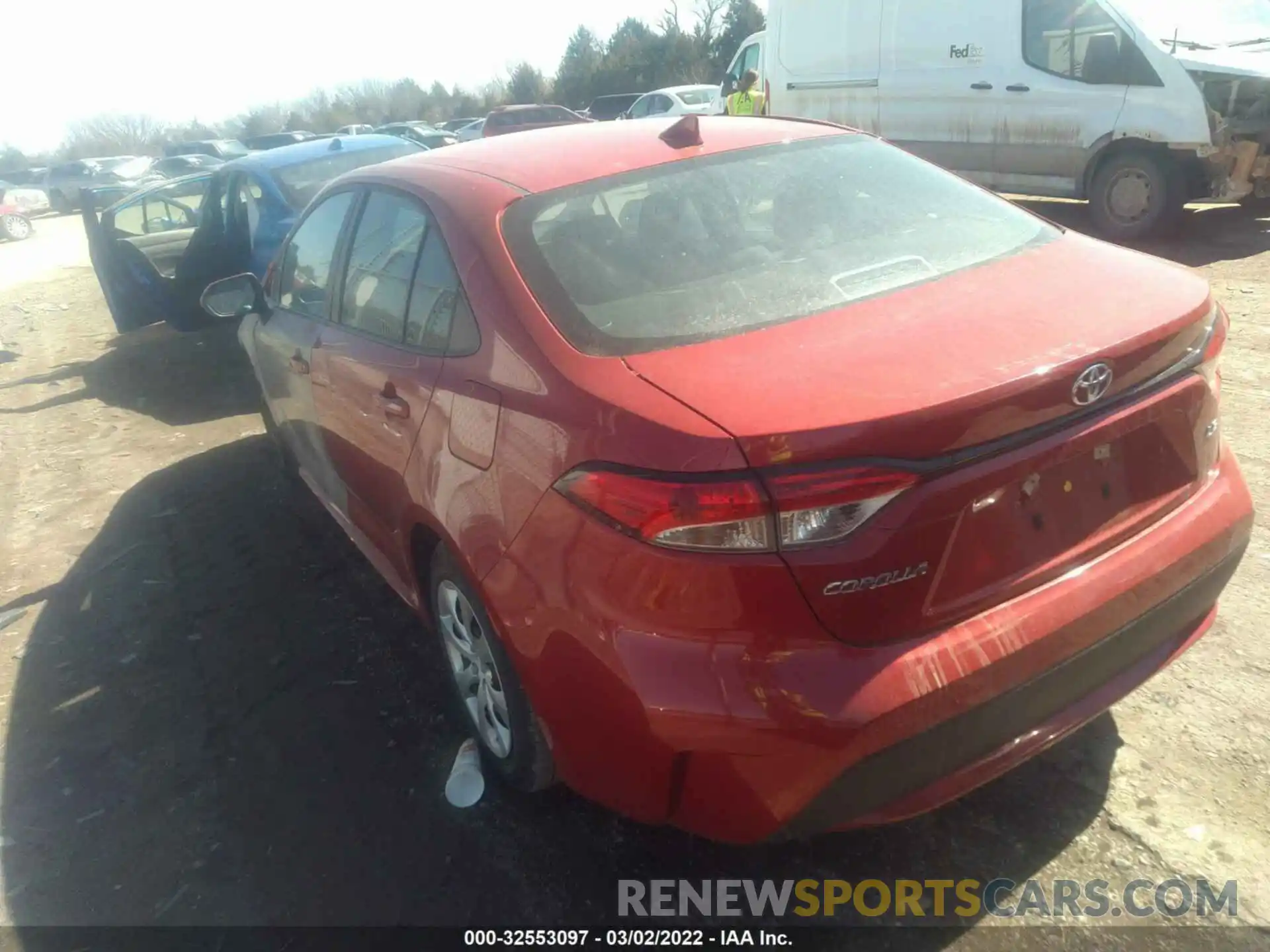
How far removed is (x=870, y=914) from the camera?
2.29 metres

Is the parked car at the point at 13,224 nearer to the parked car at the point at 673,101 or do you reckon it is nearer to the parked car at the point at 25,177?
the parked car at the point at 25,177

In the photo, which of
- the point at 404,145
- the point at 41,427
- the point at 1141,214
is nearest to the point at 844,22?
the point at 1141,214

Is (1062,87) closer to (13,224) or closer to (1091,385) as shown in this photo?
(1091,385)

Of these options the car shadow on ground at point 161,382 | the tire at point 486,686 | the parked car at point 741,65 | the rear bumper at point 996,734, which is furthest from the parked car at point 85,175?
the rear bumper at point 996,734

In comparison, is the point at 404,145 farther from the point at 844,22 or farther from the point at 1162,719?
the point at 1162,719

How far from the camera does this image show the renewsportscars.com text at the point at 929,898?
7.27 ft

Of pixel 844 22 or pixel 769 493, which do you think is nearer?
pixel 769 493

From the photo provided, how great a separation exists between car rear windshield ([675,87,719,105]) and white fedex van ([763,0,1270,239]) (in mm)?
10659

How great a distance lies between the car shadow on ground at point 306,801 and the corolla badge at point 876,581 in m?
0.93

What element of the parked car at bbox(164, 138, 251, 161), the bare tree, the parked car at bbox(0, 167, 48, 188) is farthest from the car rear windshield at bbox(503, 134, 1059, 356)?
the bare tree

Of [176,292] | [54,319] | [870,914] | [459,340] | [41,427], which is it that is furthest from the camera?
[54,319]

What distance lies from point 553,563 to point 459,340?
73 cm

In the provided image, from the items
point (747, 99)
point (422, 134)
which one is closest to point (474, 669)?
point (747, 99)

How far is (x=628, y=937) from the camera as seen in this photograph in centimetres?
231
